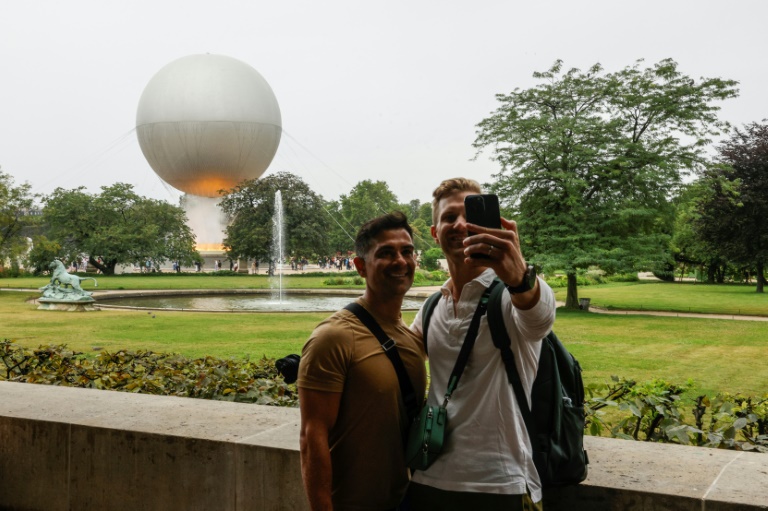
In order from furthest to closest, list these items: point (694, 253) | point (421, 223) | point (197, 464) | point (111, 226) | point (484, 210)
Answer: point (421, 223), point (111, 226), point (694, 253), point (197, 464), point (484, 210)

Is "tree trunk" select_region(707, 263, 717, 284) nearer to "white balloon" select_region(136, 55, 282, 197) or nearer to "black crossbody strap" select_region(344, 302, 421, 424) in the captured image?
"white balloon" select_region(136, 55, 282, 197)

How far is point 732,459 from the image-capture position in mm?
2623

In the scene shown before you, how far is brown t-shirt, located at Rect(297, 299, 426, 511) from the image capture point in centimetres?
207

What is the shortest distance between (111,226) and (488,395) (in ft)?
158

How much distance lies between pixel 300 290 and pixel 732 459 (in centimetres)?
2654

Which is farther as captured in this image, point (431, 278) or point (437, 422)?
point (431, 278)

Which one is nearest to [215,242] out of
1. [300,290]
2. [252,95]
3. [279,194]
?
[252,95]

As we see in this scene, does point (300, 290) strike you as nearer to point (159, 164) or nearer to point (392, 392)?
point (392, 392)

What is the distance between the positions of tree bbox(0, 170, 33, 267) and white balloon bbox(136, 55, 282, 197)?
27.9m

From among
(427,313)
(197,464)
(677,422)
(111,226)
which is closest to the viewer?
(427,313)

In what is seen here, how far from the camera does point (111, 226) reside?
152 ft

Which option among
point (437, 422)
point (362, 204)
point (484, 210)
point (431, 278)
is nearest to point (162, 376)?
point (437, 422)

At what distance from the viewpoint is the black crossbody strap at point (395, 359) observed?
215 centimetres

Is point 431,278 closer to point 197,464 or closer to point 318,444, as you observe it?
point 197,464
